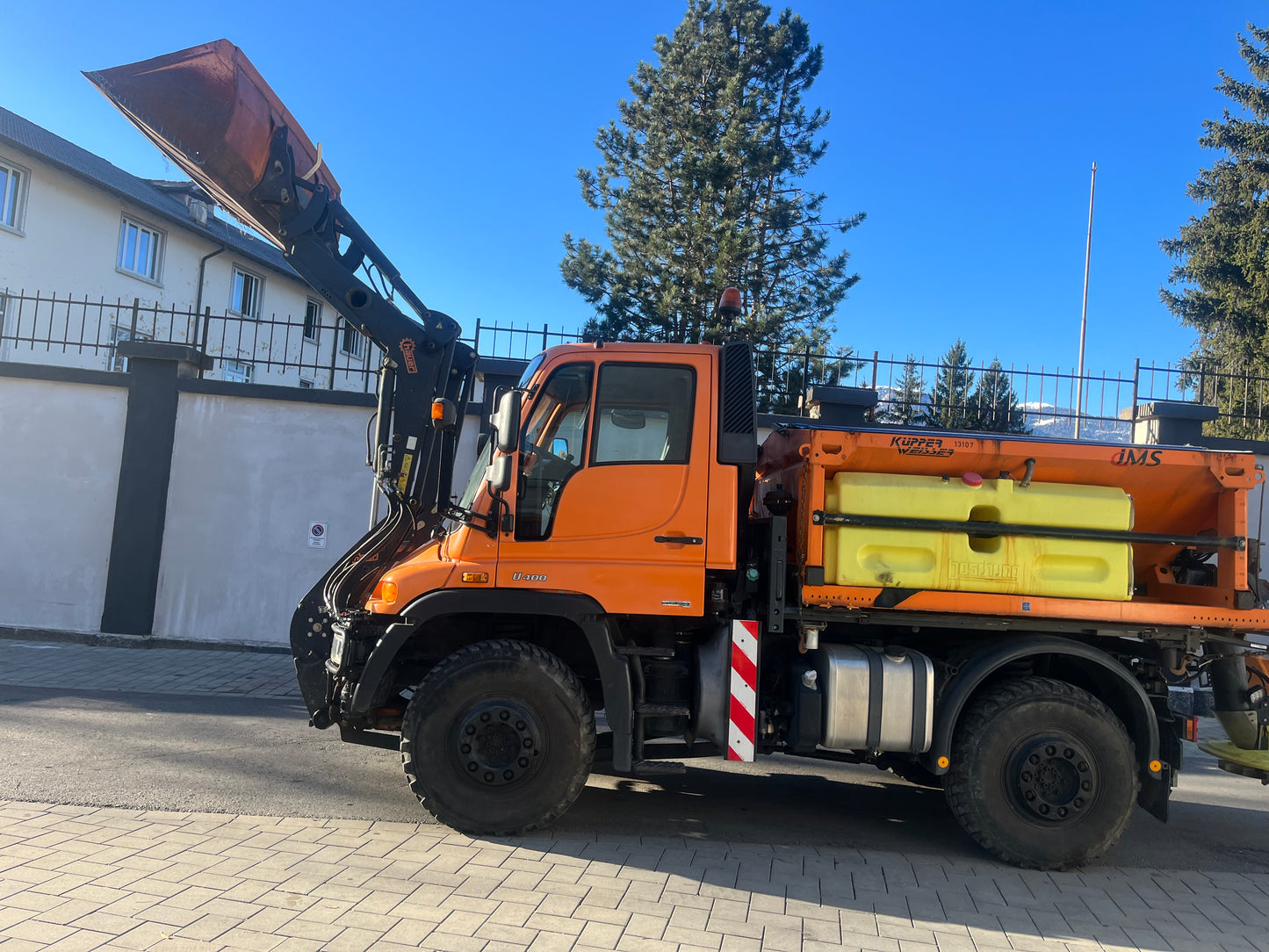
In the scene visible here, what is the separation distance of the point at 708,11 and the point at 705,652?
71.6ft

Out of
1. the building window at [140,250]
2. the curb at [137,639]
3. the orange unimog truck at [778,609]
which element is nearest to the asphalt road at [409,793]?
the orange unimog truck at [778,609]

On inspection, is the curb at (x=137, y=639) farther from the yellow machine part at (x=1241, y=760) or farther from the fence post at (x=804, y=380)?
the yellow machine part at (x=1241, y=760)

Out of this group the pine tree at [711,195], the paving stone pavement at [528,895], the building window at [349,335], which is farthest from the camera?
the pine tree at [711,195]

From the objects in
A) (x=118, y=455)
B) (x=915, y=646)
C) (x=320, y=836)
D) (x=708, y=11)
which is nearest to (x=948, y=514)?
(x=915, y=646)

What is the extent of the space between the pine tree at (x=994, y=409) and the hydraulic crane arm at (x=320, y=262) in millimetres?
6840

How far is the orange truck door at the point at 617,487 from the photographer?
4.82 metres

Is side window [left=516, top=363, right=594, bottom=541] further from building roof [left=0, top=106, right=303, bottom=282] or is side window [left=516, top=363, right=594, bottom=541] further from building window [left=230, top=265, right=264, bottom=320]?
building window [left=230, top=265, right=264, bottom=320]

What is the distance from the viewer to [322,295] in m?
5.77

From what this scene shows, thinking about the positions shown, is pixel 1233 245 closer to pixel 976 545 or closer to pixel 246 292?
pixel 976 545

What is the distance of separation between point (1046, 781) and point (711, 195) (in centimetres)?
1675

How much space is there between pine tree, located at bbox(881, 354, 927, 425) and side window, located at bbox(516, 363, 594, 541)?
6.12m

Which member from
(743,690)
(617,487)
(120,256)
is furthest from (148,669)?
(120,256)

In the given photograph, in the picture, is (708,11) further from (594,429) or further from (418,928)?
(418,928)

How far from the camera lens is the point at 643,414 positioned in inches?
196
